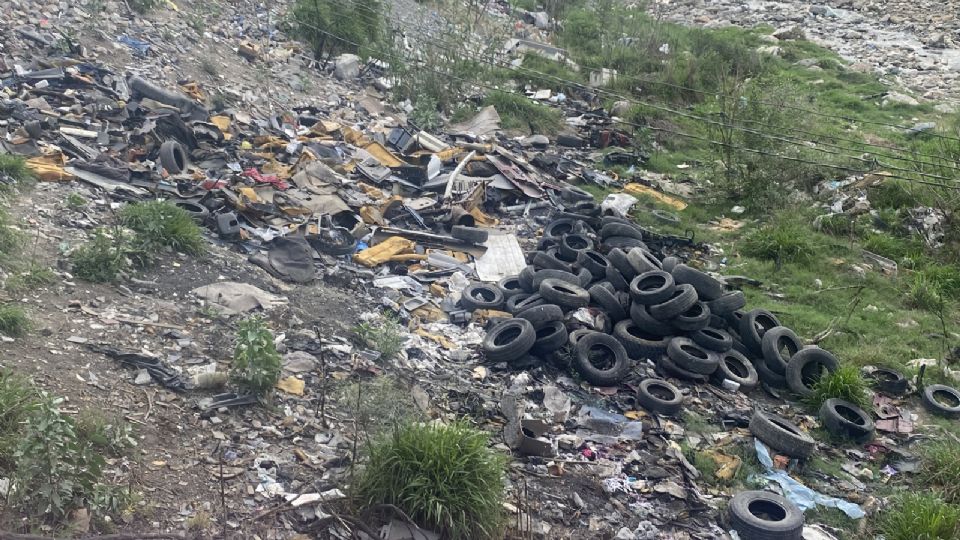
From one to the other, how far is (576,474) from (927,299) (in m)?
4.94

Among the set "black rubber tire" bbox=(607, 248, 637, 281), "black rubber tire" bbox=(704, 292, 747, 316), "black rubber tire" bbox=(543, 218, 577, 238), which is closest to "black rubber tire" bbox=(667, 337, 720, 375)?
"black rubber tire" bbox=(704, 292, 747, 316)

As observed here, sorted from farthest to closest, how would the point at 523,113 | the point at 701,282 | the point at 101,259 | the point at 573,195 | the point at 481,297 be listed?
the point at 523,113 < the point at 573,195 < the point at 481,297 < the point at 701,282 < the point at 101,259

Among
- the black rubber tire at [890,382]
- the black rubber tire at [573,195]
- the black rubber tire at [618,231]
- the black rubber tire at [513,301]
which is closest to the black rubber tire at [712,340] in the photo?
the black rubber tire at [890,382]

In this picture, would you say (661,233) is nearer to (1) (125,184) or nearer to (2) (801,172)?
(2) (801,172)

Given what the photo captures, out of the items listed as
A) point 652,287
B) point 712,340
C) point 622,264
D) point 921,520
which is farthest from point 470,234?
point 921,520

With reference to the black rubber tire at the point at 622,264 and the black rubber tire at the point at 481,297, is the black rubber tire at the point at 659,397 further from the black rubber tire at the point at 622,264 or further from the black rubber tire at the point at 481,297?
the black rubber tire at the point at 481,297

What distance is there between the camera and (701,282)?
710 cm

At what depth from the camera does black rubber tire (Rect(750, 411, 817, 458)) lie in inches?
225

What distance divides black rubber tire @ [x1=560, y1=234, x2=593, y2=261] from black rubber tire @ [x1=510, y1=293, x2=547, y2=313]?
93cm

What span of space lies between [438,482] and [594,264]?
12.6ft

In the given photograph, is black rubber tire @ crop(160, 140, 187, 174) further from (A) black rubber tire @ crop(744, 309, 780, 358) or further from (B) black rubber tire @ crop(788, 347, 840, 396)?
(B) black rubber tire @ crop(788, 347, 840, 396)

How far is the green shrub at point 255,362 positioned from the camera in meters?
4.94

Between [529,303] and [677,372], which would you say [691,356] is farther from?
[529,303]

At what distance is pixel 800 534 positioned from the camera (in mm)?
4918
